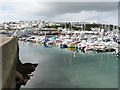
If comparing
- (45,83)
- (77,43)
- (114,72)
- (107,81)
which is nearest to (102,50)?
(77,43)

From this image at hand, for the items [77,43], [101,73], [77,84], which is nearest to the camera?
[77,84]

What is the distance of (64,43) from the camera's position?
7119 cm

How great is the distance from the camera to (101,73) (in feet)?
114

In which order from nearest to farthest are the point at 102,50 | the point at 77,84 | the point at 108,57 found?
the point at 77,84 < the point at 108,57 < the point at 102,50

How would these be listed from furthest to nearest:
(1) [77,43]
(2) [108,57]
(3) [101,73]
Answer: (1) [77,43], (2) [108,57], (3) [101,73]

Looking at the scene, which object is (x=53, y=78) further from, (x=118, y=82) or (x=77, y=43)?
(x=77, y=43)

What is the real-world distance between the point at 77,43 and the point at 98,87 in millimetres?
42577

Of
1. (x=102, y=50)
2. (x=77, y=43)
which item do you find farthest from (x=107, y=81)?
(x=77, y=43)

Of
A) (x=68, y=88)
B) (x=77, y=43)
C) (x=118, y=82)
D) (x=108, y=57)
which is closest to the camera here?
(x=68, y=88)

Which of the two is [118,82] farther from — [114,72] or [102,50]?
[102,50]

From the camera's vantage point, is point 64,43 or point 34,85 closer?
point 34,85

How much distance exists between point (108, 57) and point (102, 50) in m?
6.75

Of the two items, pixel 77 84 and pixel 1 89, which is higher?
pixel 1 89

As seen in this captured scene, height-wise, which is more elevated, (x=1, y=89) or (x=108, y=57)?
(x=1, y=89)
